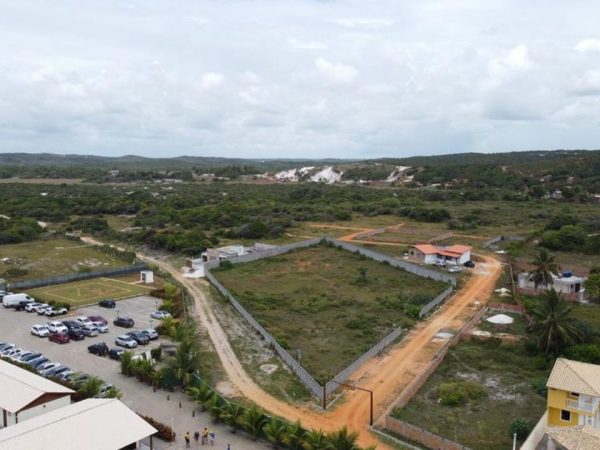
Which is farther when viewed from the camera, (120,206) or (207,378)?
(120,206)

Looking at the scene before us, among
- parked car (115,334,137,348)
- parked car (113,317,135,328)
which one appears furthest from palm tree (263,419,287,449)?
parked car (113,317,135,328)

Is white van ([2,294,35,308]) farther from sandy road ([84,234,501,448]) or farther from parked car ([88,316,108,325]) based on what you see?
sandy road ([84,234,501,448])

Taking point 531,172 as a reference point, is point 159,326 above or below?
below

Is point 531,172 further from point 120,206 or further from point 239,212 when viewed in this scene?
point 120,206

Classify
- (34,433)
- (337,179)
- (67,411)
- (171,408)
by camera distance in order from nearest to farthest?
1. (34,433)
2. (67,411)
3. (171,408)
4. (337,179)

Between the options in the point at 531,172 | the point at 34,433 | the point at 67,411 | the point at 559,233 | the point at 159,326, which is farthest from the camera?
the point at 531,172

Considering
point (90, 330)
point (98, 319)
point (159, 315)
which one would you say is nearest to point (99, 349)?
point (90, 330)

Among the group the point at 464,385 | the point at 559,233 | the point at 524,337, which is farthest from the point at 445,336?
the point at 559,233
